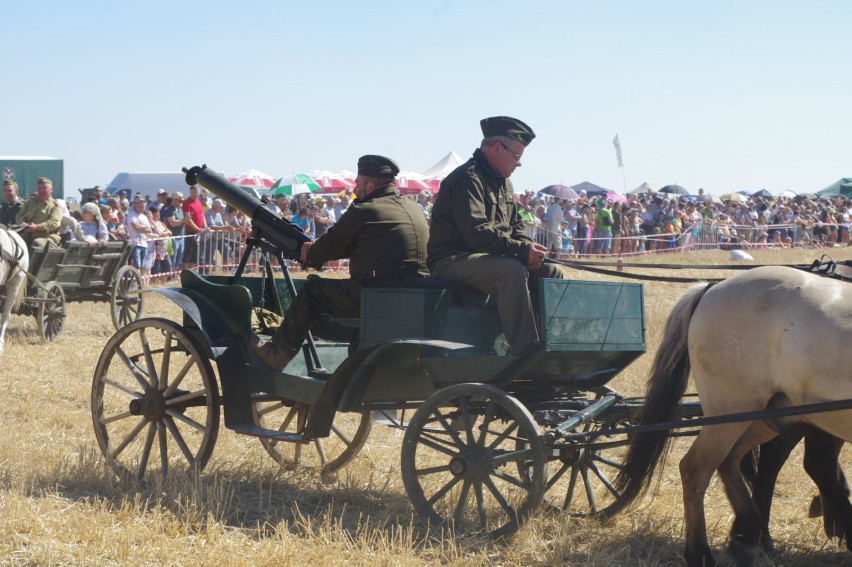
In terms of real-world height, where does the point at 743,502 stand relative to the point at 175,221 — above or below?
below

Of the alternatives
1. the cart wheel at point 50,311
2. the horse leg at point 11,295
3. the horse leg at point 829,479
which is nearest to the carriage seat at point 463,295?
the horse leg at point 829,479

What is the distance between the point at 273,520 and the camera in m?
6.09

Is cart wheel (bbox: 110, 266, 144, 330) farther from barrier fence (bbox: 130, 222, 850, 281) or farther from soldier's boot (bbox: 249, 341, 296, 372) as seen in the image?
soldier's boot (bbox: 249, 341, 296, 372)

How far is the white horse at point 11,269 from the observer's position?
39.4ft

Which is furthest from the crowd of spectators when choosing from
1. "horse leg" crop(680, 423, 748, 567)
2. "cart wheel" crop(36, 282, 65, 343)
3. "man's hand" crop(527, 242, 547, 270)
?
"horse leg" crop(680, 423, 748, 567)

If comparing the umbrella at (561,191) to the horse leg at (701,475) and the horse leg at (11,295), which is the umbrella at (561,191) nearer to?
the horse leg at (11,295)

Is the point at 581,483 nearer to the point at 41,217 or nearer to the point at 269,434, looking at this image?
the point at 269,434

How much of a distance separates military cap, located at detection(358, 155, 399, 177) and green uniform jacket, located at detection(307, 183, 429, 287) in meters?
0.18

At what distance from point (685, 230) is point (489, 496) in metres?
25.1

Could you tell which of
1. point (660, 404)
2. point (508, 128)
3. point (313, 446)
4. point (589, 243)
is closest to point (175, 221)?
point (589, 243)

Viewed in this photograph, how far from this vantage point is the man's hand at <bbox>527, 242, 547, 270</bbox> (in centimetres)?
607

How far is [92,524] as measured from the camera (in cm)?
543

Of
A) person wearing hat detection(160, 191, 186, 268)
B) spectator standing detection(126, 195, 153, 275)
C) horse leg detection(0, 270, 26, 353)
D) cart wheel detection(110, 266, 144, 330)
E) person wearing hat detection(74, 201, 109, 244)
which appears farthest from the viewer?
person wearing hat detection(160, 191, 186, 268)

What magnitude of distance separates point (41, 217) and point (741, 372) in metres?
10.1
